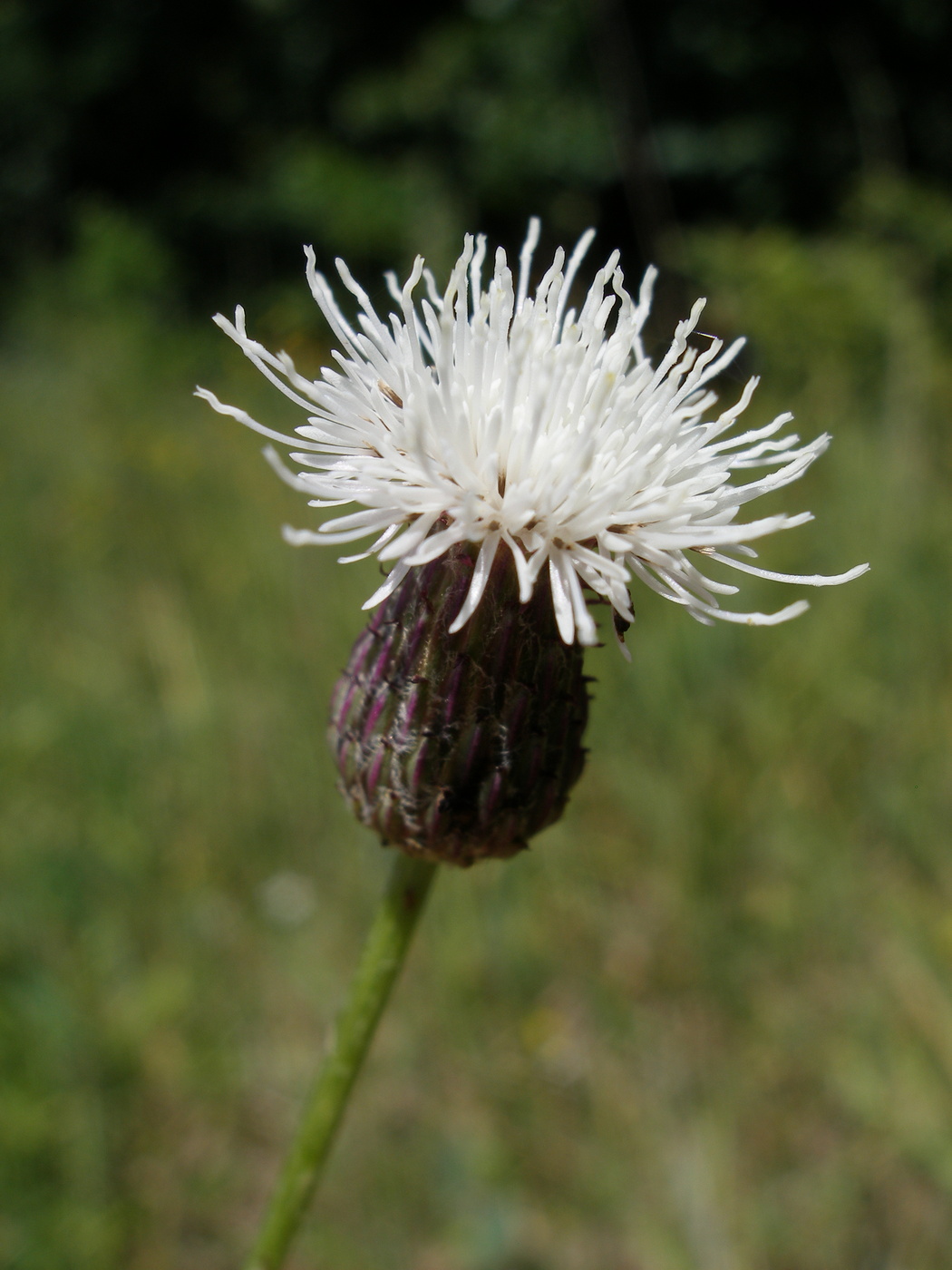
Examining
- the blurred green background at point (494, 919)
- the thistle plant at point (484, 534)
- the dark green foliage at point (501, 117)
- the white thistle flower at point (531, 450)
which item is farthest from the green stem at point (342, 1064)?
the dark green foliage at point (501, 117)

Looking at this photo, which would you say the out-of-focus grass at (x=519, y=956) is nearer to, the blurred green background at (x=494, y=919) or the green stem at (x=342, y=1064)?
the blurred green background at (x=494, y=919)

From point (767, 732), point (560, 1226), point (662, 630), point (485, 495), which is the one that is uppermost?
point (662, 630)

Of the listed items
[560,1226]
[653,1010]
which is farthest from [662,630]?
[560,1226]

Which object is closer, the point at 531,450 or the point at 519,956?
the point at 531,450

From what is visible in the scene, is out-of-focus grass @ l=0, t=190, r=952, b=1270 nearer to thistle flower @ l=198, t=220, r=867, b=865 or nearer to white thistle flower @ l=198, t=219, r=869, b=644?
thistle flower @ l=198, t=220, r=867, b=865

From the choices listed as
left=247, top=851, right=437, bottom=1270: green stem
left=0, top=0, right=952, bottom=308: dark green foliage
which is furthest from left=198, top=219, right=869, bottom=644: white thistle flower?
left=0, top=0, right=952, bottom=308: dark green foliage

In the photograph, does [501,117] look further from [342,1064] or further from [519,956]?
[342,1064]

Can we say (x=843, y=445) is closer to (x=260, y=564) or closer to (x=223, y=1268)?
(x=260, y=564)

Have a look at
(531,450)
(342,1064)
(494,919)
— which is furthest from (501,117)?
(342,1064)
